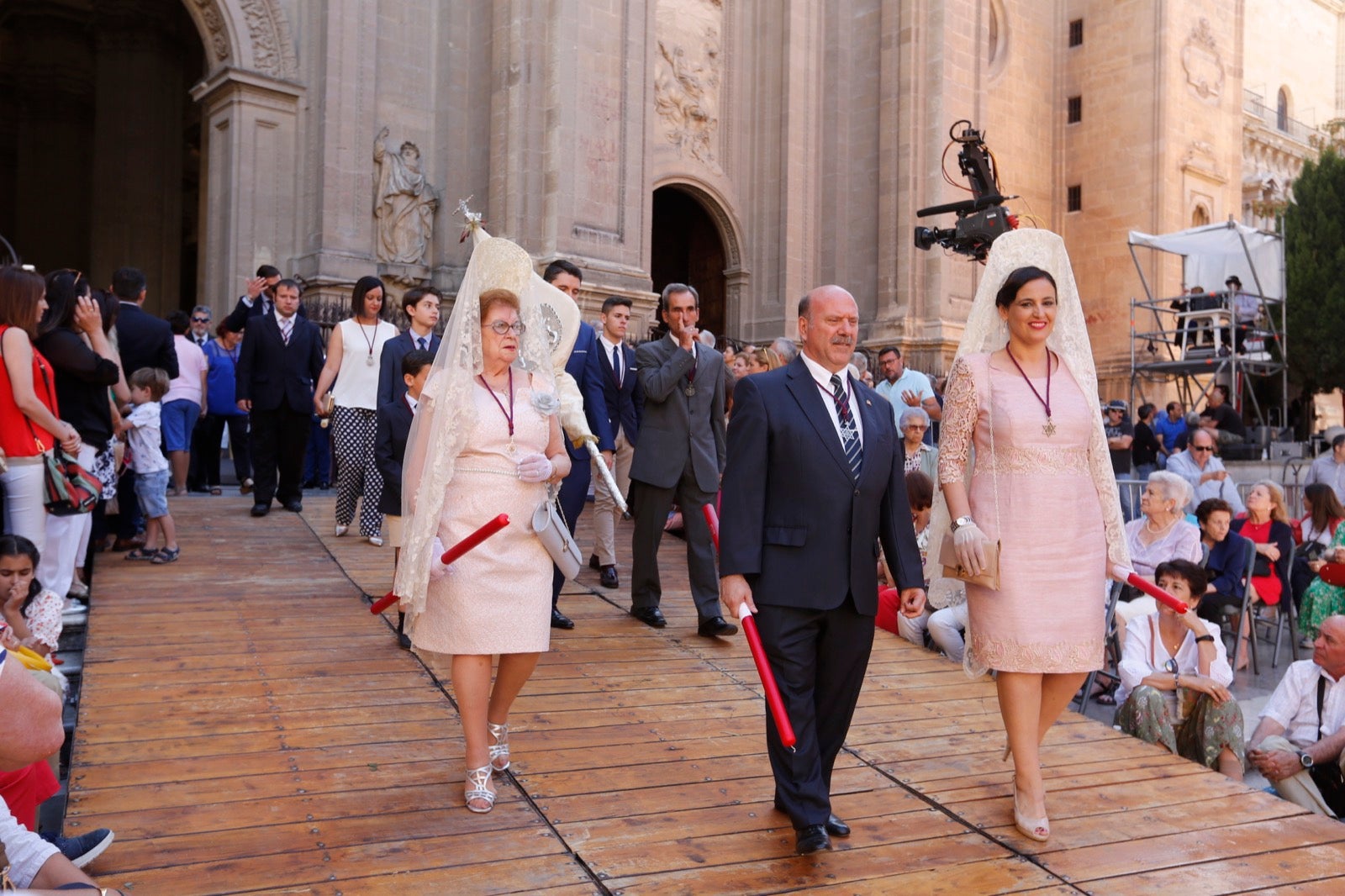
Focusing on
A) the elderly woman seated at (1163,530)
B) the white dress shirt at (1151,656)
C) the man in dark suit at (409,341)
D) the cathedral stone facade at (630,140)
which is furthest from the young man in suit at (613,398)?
the cathedral stone facade at (630,140)

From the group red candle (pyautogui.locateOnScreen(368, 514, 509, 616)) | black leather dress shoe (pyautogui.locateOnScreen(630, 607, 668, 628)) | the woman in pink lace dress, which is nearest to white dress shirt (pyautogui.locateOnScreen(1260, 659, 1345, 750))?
the woman in pink lace dress

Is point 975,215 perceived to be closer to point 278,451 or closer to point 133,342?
point 278,451

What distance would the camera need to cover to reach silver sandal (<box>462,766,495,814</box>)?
3.96 metres

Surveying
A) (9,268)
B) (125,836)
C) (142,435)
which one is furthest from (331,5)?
(125,836)

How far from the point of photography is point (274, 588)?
23.1 ft

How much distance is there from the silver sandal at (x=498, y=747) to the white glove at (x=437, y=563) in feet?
2.32

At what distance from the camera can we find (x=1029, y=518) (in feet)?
13.4

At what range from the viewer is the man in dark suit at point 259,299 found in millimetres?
9484

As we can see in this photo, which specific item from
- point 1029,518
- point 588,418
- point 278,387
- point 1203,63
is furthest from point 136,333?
point 1203,63

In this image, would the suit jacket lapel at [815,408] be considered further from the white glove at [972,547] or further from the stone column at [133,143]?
the stone column at [133,143]

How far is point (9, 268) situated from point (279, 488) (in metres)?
3.96

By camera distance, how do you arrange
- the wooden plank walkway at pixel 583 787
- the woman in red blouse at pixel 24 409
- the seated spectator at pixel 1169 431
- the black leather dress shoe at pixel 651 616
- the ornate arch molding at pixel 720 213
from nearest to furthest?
the wooden plank walkway at pixel 583 787 → the woman in red blouse at pixel 24 409 → the black leather dress shoe at pixel 651 616 → the seated spectator at pixel 1169 431 → the ornate arch molding at pixel 720 213

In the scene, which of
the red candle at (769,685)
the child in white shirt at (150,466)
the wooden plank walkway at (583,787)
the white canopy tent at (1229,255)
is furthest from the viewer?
the white canopy tent at (1229,255)

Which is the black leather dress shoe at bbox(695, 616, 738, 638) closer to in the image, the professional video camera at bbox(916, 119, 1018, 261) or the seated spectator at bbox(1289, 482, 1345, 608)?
the seated spectator at bbox(1289, 482, 1345, 608)
